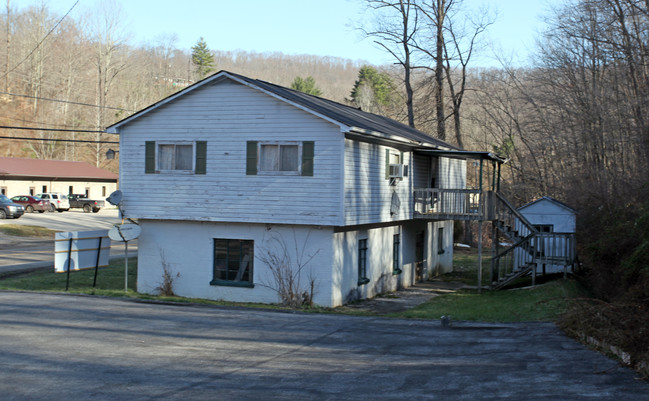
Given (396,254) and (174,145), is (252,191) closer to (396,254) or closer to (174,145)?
(174,145)

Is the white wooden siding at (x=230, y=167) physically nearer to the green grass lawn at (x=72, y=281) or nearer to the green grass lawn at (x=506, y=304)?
the green grass lawn at (x=72, y=281)

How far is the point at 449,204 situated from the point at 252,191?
8626 millimetres

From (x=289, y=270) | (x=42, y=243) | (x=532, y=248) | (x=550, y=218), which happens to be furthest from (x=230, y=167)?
(x=42, y=243)

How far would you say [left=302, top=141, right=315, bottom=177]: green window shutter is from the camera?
768 inches

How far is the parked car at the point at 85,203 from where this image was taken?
63250 millimetres

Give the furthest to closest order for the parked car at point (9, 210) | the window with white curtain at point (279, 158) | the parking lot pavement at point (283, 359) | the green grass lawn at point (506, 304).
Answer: the parked car at point (9, 210) < the window with white curtain at point (279, 158) < the green grass lawn at point (506, 304) < the parking lot pavement at point (283, 359)

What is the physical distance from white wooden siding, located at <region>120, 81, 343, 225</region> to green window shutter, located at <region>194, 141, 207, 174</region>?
6.3 inches

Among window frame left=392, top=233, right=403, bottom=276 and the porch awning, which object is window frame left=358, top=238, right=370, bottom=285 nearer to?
window frame left=392, top=233, right=403, bottom=276

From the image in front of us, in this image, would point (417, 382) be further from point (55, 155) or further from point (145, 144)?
point (55, 155)

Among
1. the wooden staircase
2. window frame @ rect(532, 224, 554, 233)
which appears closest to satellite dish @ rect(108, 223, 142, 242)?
the wooden staircase

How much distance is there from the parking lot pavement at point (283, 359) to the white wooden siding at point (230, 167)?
4674 millimetres

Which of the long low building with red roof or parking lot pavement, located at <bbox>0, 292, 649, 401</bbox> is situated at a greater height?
the long low building with red roof

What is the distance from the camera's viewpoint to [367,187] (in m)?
21.0

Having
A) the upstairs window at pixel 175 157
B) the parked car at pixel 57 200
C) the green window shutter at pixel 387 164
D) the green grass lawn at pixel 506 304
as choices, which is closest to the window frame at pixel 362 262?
the green grass lawn at pixel 506 304
